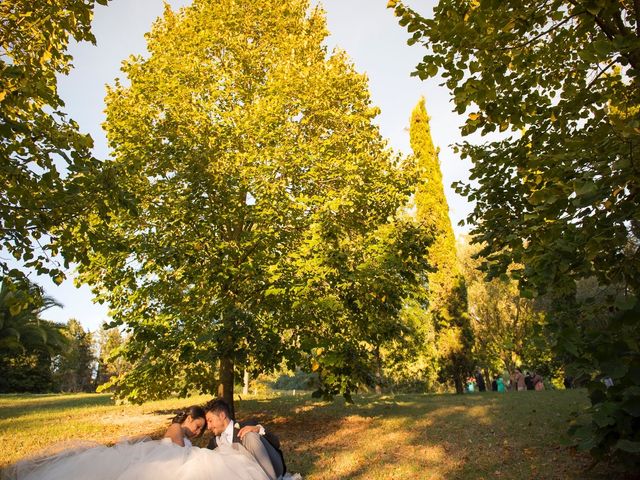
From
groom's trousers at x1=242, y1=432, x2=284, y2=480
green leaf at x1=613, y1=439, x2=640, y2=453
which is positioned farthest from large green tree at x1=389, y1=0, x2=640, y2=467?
groom's trousers at x1=242, y1=432, x2=284, y2=480

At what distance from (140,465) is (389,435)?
8.20m

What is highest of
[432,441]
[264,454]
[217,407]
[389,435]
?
[217,407]

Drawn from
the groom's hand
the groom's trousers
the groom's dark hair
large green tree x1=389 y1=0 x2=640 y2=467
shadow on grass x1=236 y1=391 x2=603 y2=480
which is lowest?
shadow on grass x1=236 y1=391 x2=603 y2=480

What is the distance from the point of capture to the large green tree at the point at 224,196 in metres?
10.6

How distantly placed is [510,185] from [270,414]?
11563 millimetres

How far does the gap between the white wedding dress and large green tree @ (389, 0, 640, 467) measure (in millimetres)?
3722

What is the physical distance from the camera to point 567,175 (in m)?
4.98

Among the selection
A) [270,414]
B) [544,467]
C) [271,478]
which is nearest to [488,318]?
[270,414]

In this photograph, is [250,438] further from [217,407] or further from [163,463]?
[163,463]

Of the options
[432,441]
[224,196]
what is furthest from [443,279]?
[224,196]

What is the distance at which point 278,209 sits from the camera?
11.3 meters

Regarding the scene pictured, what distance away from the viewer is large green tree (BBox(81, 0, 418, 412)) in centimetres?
1062

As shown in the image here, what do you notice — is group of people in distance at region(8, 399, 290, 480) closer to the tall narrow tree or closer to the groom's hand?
the groom's hand

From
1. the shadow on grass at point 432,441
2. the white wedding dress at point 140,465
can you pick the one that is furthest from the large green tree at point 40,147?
the shadow on grass at point 432,441
